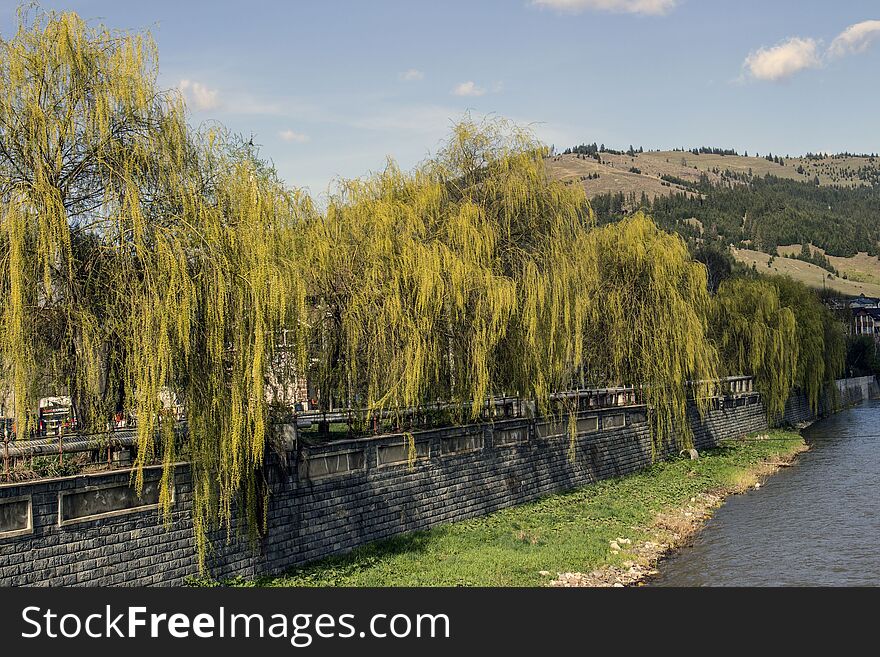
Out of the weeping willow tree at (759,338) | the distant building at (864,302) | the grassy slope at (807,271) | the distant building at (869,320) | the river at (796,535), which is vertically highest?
the grassy slope at (807,271)

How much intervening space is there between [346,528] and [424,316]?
5.22 m

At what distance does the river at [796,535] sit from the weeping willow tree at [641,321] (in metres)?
4.83

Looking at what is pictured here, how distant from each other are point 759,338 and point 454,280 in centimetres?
2594

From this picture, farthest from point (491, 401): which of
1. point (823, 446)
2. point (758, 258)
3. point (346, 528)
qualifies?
point (758, 258)

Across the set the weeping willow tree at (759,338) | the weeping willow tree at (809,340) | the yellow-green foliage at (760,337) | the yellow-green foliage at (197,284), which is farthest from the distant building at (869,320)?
the yellow-green foliage at (197,284)

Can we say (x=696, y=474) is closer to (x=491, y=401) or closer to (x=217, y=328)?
(x=491, y=401)

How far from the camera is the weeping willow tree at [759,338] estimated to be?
141ft

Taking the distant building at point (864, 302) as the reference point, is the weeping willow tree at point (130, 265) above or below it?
below

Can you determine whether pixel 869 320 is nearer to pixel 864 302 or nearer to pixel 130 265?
pixel 864 302

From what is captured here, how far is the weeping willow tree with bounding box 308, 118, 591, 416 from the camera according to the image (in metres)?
20.3

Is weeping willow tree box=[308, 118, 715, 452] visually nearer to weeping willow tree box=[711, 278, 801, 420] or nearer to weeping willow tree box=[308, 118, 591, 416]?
weeping willow tree box=[308, 118, 591, 416]

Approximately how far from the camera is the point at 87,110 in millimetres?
14484

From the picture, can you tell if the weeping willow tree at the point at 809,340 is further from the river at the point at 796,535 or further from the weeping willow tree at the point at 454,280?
the weeping willow tree at the point at 454,280

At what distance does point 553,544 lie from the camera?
20.5 m
